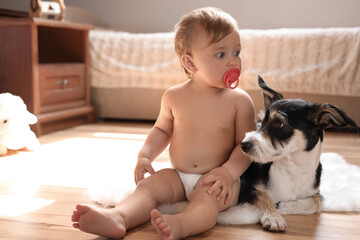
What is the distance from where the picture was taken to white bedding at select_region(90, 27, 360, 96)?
8.23ft

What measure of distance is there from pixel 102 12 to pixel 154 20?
54 centimetres

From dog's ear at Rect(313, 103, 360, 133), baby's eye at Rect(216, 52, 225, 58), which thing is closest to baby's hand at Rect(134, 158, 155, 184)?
baby's eye at Rect(216, 52, 225, 58)

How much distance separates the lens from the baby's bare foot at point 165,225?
86cm

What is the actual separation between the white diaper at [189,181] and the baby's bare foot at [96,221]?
29 centimetres

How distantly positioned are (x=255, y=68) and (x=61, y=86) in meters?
1.19

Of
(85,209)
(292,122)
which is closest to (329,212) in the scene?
(292,122)

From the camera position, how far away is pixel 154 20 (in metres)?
4.15

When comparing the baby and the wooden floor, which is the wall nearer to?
the wooden floor

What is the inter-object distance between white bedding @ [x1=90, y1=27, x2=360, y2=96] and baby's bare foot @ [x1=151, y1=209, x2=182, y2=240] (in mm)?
1823

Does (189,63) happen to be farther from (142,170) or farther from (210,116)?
(142,170)

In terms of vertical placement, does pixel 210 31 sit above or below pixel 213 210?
above

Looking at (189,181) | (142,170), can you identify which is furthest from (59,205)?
(189,181)

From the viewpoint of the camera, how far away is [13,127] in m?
1.91

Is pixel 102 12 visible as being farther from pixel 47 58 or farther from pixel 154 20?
pixel 47 58
